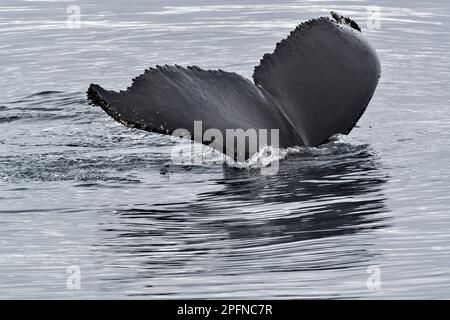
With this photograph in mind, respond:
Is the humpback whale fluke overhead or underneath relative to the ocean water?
overhead

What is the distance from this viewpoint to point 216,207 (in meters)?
7.54

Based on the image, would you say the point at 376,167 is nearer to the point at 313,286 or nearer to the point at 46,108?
the point at 313,286

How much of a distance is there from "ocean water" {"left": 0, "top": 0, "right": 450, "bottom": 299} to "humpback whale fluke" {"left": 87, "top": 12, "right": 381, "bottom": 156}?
191 mm

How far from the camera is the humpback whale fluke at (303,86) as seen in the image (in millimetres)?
7766

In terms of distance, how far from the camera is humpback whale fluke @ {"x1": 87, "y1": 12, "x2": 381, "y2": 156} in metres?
7.77

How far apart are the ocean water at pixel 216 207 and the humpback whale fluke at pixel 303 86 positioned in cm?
19

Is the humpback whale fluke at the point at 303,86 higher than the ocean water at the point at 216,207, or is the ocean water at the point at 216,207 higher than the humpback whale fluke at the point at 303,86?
the humpback whale fluke at the point at 303,86

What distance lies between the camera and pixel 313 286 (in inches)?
235

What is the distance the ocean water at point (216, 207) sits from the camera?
20.1 ft

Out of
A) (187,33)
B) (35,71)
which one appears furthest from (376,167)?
(187,33)

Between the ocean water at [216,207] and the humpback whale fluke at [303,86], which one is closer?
the ocean water at [216,207]

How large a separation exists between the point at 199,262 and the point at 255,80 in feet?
7.00

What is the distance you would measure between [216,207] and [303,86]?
1.20 m

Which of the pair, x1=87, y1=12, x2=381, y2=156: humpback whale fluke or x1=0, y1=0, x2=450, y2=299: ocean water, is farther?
x1=87, y1=12, x2=381, y2=156: humpback whale fluke
